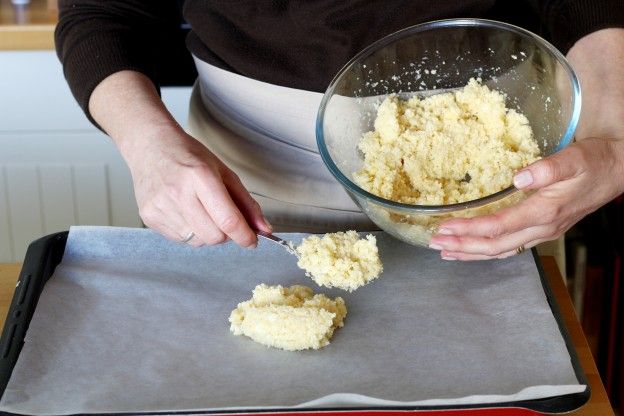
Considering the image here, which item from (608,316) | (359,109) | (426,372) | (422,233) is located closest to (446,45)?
(359,109)

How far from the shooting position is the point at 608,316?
1625 mm

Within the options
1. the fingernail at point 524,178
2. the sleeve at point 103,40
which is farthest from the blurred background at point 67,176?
the fingernail at point 524,178

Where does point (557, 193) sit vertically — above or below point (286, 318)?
above

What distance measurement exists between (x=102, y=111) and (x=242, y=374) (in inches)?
13.9

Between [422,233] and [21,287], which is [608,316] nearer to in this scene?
[422,233]

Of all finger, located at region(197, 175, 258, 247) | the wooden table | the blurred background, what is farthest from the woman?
the blurred background

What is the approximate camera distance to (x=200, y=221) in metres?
0.85

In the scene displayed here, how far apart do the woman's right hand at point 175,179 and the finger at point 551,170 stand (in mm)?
250

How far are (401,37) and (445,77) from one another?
0.06m

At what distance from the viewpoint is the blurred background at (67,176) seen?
1.55 metres

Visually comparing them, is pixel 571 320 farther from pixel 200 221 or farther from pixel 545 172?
pixel 200 221

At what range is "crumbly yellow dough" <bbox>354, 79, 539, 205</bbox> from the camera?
84cm

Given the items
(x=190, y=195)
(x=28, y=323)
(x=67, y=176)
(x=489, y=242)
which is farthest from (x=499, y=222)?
(x=67, y=176)

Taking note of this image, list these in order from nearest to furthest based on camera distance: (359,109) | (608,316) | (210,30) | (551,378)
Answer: (551,378) < (359,109) < (210,30) < (608,316)
